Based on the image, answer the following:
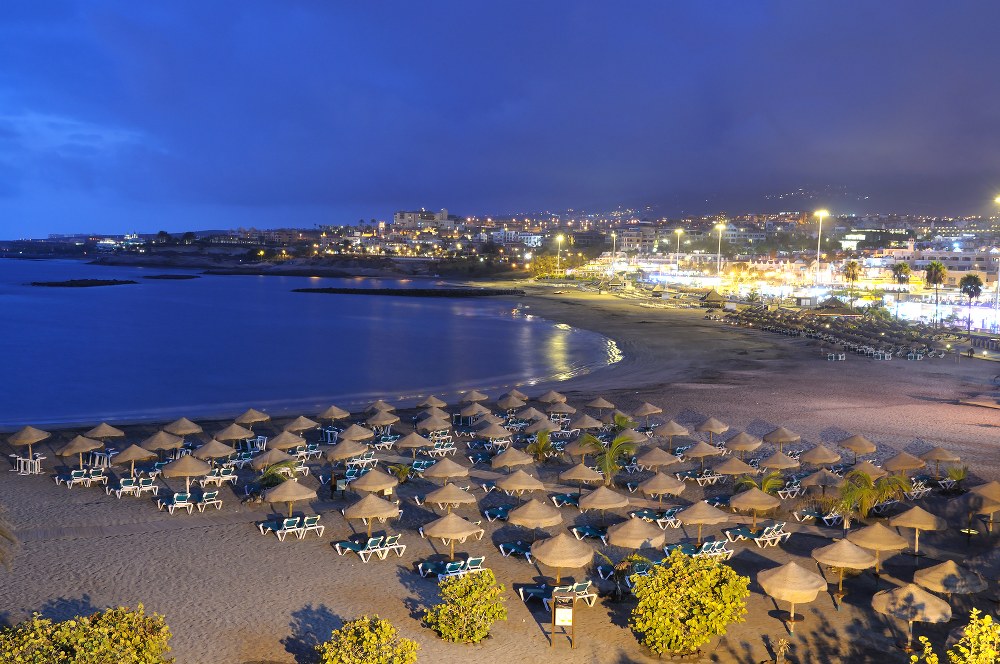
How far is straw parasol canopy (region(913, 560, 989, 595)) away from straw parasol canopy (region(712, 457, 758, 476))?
18.0ft

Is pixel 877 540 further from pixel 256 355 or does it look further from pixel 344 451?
pixel 256 355

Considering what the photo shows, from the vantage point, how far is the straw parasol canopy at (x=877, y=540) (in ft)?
36.1

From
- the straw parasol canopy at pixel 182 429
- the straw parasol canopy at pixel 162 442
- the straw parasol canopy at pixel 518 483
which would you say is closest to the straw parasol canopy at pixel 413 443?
the straw parasol canopy at pixel 518 483

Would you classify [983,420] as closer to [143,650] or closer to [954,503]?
[954,503]

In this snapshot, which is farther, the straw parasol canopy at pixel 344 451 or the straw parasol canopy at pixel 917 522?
the straw parasol canopy at pixel 344 451

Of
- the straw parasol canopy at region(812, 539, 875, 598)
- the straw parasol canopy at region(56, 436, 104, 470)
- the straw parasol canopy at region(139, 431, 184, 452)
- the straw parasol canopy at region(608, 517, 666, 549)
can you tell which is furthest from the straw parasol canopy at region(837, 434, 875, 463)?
the straw parasol canopy at region(56, 436, 104, 470)

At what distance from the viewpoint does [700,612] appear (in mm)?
8672

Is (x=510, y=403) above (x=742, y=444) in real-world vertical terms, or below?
below

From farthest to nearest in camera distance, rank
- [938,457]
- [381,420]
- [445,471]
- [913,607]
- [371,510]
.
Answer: [381,420] → [938,457] → [445,471] → [371,510] → [913,607]

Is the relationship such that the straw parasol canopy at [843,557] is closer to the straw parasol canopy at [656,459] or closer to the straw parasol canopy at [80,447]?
the straw parasol canopy at [656,459]

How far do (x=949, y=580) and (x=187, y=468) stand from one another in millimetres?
12791

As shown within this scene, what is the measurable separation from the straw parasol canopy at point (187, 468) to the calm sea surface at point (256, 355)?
11188 millimetres

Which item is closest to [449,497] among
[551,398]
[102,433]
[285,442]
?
[285,442]

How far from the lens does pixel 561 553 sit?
34.8 feet
